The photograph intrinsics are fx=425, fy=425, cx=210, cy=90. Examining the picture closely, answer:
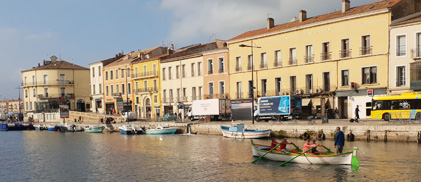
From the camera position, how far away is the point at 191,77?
67.4 metres

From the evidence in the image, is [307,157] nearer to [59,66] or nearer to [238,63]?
[238,63]

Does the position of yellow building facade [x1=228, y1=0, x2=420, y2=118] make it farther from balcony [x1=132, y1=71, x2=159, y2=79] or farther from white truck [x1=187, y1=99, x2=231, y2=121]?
balcony [x1=132, y1=71, x2=159, y2=79]

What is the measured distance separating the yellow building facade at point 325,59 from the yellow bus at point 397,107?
4.78 m

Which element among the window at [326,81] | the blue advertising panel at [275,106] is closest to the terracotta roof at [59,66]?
the blue advertising panel at [275,106]

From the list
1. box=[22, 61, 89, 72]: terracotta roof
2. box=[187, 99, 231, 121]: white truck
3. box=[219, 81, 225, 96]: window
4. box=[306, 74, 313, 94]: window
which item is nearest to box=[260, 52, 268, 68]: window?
box=[187, 99, 231, 121]: white truck

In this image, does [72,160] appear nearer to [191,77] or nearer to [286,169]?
[286,169]

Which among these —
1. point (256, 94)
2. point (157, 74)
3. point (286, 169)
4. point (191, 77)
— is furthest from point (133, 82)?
point (286, 169)

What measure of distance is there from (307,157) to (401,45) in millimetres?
23401

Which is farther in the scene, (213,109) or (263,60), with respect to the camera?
(263,60)

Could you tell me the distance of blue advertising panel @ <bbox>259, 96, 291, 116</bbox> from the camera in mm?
47156

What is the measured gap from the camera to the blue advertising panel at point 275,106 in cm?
4716

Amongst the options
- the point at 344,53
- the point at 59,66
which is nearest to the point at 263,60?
the point at 344,53

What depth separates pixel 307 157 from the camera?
84.0 ft

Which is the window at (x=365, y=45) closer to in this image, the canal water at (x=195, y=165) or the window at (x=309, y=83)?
the window at (x=309, y=83)
